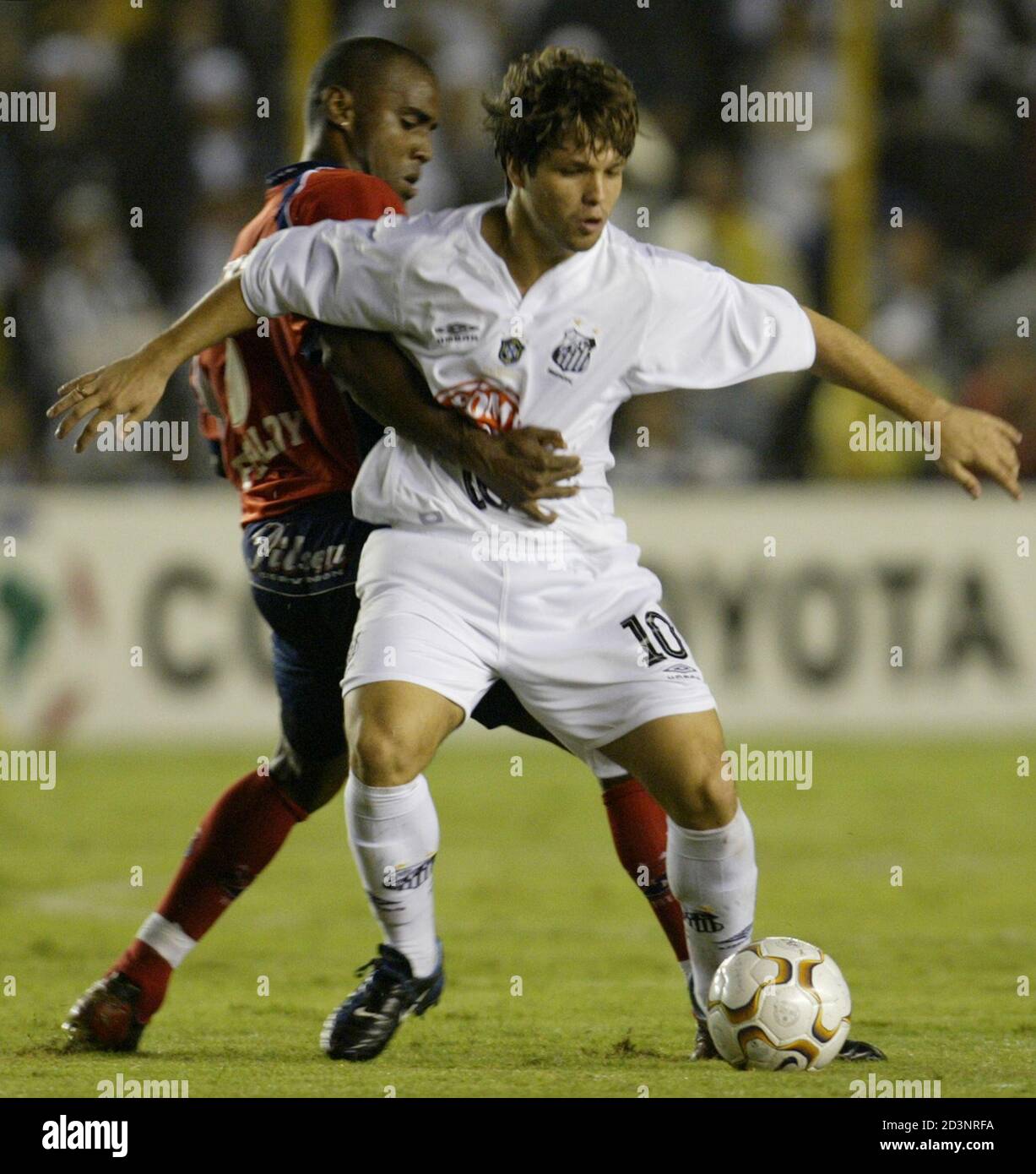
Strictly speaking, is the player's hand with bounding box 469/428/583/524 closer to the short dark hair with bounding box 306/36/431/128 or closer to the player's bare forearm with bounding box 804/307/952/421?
the player's bare forearm with bounding box 804/307/952/421

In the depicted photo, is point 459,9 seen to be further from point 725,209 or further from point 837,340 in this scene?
point 837,340

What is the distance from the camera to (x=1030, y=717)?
10.8m

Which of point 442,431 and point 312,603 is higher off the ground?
point 442,431

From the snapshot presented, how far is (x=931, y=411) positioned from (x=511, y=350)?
926mm

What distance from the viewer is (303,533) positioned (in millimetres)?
4645

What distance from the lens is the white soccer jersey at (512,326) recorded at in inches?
163

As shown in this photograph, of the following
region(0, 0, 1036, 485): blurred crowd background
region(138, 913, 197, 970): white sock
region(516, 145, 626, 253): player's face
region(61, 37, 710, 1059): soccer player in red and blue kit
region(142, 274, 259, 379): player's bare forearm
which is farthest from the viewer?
region(0, 0, 1036, 485): blurred crowd background

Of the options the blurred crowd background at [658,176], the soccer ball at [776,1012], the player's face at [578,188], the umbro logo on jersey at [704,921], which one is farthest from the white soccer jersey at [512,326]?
the blurred crowd background at [658,176]

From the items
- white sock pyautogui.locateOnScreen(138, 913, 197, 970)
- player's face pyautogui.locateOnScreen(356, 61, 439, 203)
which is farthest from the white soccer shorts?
player's face pyautogui.locateOnScreen(356, 61, 439, 203)

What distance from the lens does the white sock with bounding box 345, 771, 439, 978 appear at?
13.4 ft

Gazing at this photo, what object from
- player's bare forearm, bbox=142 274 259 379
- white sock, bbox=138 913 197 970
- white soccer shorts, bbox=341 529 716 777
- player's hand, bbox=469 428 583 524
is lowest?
white sock, bbox=138 913 197 970

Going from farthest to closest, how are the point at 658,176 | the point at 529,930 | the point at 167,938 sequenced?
1. the point at 658,176
2. the point at 529,930
3. the point at 167,938

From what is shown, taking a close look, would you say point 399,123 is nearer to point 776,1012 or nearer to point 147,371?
point 147,371

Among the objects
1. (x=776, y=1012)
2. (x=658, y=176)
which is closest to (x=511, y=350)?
(x=776, y=1012)
